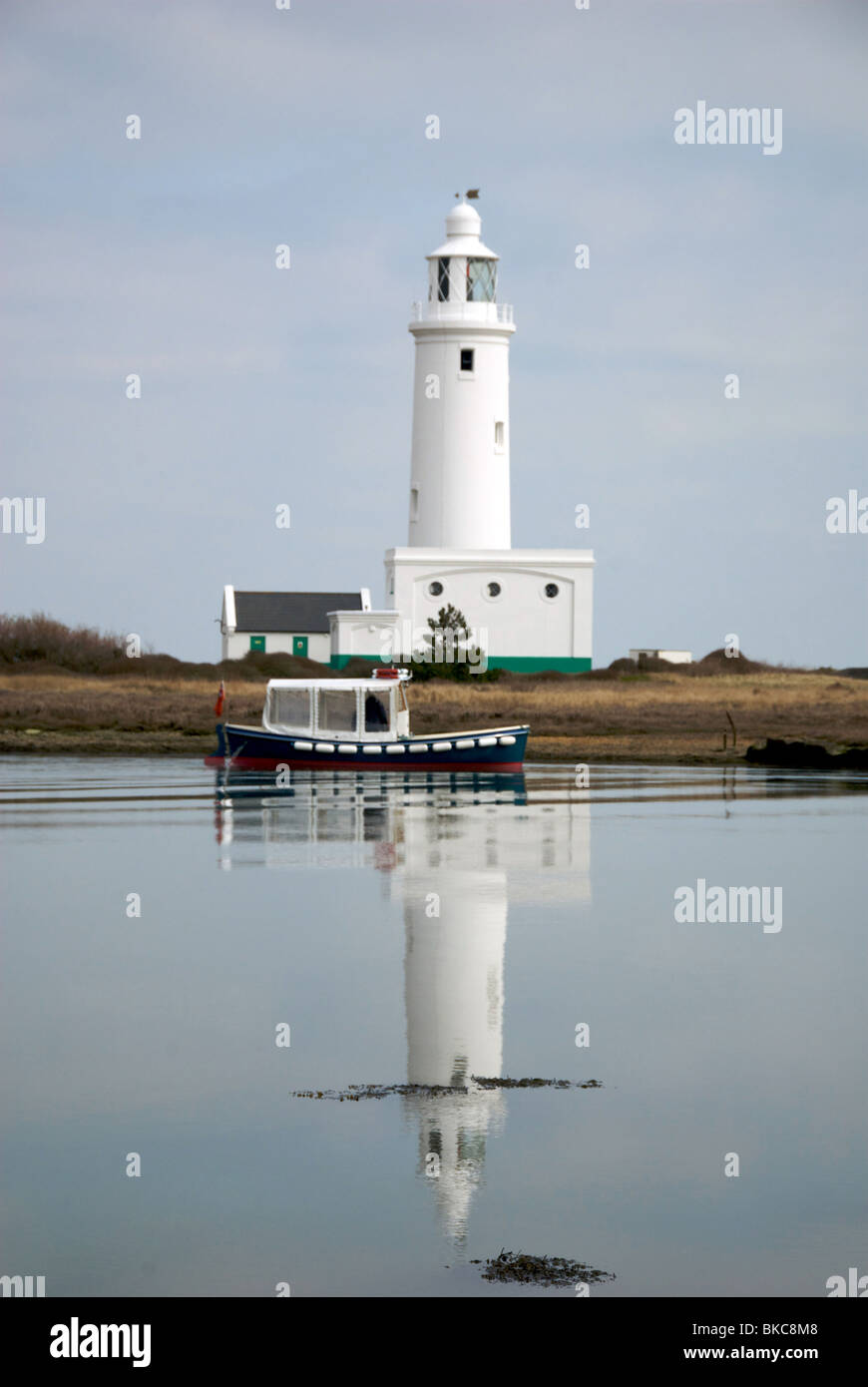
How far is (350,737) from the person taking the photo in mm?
39188

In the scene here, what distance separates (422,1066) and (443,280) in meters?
57.8

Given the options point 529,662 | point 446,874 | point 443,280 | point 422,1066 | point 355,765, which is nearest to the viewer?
point 422,1066

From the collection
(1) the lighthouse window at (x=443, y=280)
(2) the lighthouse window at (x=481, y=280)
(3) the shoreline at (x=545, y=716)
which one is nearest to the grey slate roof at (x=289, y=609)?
(3) the shoreline at (x=545, y=716)

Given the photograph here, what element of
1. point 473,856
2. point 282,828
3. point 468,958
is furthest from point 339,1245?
point 282,828

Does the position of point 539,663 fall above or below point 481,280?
below

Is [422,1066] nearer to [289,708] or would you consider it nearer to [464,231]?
[289,708]

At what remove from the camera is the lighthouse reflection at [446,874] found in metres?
11.2

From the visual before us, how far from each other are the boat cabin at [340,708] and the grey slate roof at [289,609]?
3298cm

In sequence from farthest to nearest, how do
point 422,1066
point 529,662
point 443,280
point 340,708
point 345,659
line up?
point 443,280, point 529,662, point 345,659, point 340,708, point 422,1066

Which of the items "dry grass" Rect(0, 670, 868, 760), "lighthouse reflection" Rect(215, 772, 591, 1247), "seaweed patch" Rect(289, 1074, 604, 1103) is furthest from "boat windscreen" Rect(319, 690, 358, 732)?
"seaweed patch" Rect(289, 1074, 604, 1103)

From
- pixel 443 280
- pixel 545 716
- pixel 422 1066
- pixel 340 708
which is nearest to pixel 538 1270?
pixel 422 1066

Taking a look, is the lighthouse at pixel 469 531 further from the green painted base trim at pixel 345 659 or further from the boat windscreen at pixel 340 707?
the boat windscreen at pixel 340 707

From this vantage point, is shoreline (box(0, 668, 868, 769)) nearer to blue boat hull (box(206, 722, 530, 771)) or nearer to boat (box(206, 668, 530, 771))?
blue boat hull (box(206, 722, 530, 771))

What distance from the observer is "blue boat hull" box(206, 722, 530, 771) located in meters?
38.3
